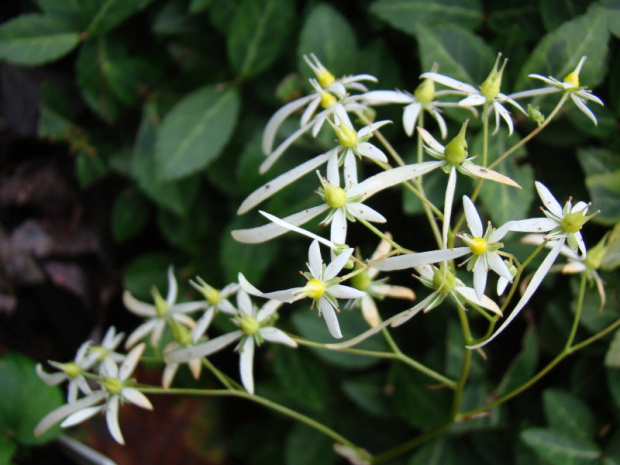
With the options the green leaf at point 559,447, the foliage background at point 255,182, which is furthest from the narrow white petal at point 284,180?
the green leaf at point 559,447

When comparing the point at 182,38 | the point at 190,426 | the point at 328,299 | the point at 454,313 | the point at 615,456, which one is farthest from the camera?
the point at 190,426

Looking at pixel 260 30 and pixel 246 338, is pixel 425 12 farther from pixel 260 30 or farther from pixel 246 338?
pixel 246 338

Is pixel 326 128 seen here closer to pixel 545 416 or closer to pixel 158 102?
pixel 158 102

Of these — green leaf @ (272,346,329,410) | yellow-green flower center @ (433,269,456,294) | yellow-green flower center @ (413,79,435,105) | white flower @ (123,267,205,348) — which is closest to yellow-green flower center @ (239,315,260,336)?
white flower @ (123,267,205,348)

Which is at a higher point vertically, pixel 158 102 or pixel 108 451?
pixel 158 102

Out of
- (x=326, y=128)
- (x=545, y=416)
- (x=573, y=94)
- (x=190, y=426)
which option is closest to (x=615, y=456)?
(x=545, y=416)

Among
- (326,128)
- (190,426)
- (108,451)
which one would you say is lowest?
(190,426)

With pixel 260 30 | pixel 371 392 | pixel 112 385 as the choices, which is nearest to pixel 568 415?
pixel 371 392

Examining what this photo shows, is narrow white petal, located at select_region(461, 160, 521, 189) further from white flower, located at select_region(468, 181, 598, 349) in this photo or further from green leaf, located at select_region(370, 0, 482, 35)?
green leaf, located at select_region(370, 0, 482, 35)

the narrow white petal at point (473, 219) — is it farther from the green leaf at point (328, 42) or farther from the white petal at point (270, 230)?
the green leaf at point (328, 42)
